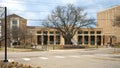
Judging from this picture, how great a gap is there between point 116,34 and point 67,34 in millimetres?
45817

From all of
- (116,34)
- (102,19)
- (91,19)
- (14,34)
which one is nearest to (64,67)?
(91,19)

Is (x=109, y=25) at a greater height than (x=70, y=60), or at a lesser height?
greater

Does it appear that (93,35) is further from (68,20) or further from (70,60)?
(70,60)

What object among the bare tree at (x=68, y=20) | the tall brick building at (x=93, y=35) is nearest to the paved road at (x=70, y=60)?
the bare tree at (x=68, y=20)

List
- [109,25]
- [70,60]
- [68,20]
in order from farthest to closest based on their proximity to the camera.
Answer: [109,25], [68,20], [70,60]

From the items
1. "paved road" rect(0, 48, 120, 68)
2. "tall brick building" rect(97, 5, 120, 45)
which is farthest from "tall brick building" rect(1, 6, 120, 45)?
"paved road" rect(0, 48, 120, 68)

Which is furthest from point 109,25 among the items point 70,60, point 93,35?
point 70,60

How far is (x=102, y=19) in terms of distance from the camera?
457 ft

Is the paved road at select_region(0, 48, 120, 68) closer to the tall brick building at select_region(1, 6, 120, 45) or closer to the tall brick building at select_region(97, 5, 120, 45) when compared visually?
the tall brick building at select_region(97, 5, 120, 45)

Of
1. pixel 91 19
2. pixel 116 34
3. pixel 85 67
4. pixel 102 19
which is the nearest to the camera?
pixel 85 67

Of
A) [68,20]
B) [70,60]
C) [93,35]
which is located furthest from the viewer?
[93,35]

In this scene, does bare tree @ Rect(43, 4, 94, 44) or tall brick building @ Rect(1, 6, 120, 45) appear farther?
tall brick building @ Rect(1, 6, 120, 45)

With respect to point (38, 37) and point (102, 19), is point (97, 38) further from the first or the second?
point (38, 37)

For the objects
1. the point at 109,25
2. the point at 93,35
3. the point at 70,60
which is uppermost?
the point at 109,25
